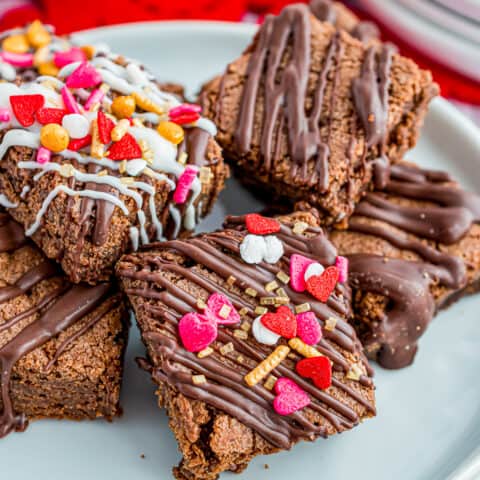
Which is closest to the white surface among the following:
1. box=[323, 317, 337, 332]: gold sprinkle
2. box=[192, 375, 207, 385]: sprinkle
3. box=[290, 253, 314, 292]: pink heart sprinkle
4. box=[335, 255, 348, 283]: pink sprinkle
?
box=[335, 255, 348, 283]: pink sprinkle

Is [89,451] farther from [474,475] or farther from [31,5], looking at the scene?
[31,5]

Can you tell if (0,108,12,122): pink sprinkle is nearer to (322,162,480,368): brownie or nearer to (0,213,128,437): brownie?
(0,213,128,437): brownie

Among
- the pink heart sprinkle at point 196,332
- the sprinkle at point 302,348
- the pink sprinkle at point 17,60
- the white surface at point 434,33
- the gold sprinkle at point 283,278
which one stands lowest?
the pink heart sprinkle at point 196,332

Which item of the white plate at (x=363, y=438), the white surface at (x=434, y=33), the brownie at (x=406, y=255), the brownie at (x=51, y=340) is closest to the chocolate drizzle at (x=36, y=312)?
the brownie at (x=51, y=340)

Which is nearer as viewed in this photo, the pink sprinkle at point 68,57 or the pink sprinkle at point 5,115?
the pink sprinkle at point 5,115

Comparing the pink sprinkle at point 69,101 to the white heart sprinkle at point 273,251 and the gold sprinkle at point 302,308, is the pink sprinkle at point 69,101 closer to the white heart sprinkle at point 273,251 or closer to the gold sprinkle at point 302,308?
the white heart sprinkle at point 273,251

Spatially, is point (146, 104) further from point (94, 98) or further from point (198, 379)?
point (198, 379)

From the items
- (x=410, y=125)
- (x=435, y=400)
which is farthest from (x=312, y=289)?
(x=410, y=125)
